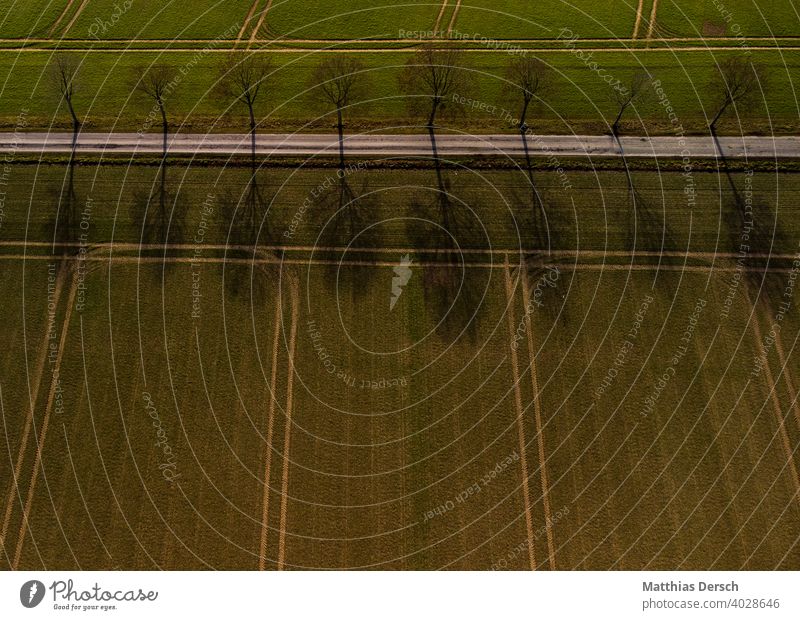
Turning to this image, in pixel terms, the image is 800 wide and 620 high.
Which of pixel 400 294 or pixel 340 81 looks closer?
pixel 400 294

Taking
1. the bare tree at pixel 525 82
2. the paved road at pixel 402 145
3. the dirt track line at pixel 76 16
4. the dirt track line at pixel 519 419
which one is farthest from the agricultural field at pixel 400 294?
the dirt track line at pixel 76 16

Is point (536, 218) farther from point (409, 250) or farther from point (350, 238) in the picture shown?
point (350, 238)

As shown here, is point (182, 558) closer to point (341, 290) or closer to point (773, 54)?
point (341, 290)

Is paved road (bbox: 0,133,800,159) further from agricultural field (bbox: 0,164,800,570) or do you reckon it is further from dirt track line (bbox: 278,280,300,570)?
dirt track line (bbox: 278,280,300,570)

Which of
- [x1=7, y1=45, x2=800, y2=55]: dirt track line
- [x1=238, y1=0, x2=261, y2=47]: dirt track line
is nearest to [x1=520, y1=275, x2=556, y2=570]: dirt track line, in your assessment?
[x1=7, y1=45, x2=800, y2=55]: dirt track line

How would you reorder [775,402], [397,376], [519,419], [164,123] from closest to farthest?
[519,419] < [775,402] < [397,376] < [164,123]

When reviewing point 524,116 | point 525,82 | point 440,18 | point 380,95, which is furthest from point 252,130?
point 525,82
